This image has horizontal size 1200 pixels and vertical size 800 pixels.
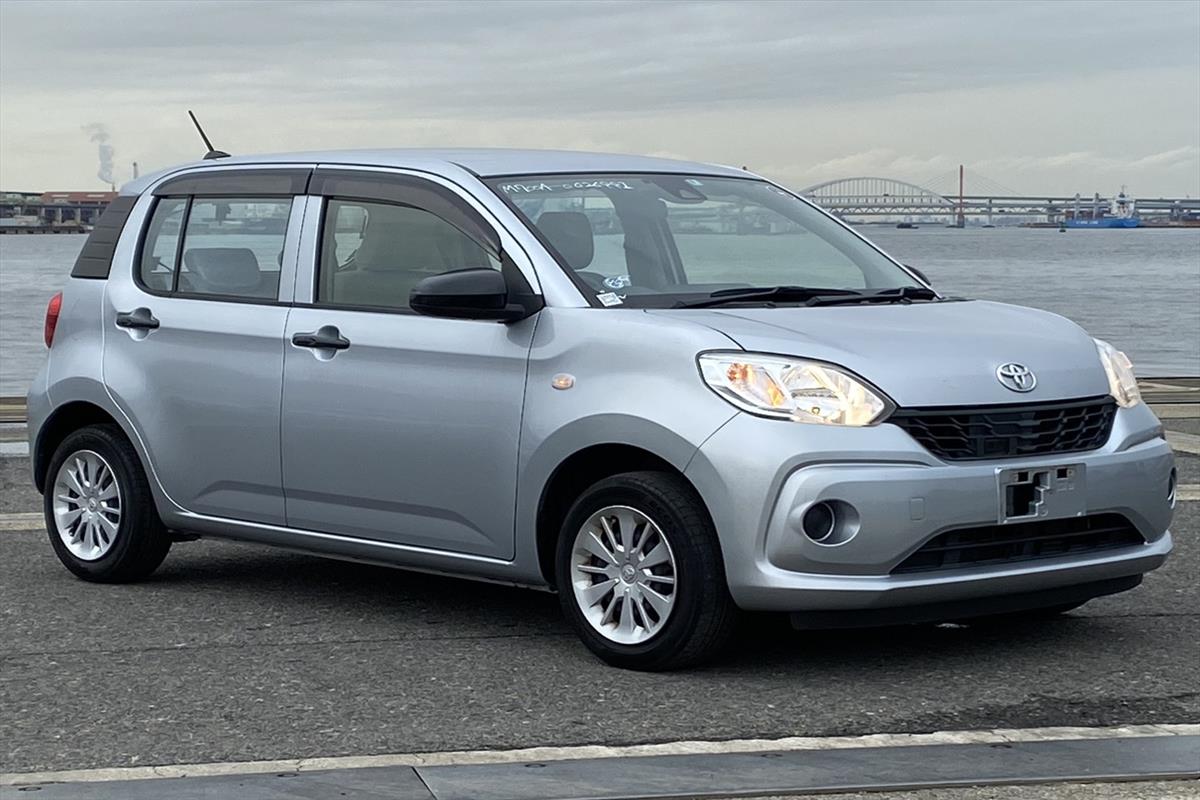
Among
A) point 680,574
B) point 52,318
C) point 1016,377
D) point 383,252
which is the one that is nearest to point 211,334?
point 383,252

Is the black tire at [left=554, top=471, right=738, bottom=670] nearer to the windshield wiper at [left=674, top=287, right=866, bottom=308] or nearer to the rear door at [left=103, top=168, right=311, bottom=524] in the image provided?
the windshield wiper at [left=674, top=287, right=866, bottom=308]

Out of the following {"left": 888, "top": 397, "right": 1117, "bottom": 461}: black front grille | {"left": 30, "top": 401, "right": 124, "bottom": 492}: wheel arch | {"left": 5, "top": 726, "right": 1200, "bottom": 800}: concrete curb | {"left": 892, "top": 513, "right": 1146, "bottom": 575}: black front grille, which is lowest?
{"left": 5, "top": 726, "right": 1200, "bottom": 800}: concrete curb

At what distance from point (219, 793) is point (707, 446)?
6.05 feet

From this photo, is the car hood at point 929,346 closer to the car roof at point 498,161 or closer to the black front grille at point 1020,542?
the black front grille at point 1020,542

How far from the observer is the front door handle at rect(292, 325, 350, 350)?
709 centimetres

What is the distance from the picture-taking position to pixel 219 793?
4.85 m

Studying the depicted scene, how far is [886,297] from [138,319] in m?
2.89

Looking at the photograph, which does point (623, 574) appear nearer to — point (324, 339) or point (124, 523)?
point (324, 339)

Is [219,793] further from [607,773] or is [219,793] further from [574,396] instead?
[574,396]

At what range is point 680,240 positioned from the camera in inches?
278

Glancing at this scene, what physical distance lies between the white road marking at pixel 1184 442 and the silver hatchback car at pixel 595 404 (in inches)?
211

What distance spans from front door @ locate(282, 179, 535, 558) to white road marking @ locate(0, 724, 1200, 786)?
4.73ft

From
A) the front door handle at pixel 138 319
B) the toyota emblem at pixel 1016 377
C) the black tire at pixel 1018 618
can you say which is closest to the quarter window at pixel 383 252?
the front door handle at pixel 138 319

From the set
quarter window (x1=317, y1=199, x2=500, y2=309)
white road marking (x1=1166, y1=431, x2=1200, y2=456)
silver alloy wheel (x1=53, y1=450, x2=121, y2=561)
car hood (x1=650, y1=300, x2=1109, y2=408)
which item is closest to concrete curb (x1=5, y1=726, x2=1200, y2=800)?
car hood (x1=650, y1=300, x2=1109, y2=408)
